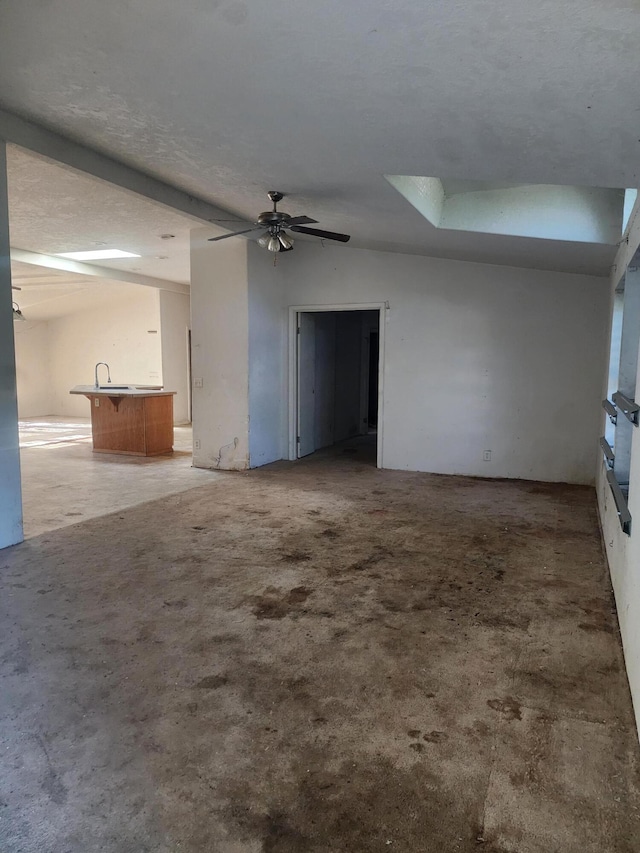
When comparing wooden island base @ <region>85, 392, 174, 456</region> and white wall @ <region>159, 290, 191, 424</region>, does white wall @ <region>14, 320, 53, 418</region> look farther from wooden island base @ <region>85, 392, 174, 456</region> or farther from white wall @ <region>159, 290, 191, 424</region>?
wooden island base @ <region>85, 392, 174, 456</region>

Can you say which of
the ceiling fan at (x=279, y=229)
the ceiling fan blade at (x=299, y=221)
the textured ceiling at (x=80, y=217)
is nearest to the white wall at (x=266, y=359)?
the textured ceiling at (x=80, y=217)

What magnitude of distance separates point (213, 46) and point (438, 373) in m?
4.43

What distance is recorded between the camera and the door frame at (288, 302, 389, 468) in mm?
6291

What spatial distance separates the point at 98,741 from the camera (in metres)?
1.86

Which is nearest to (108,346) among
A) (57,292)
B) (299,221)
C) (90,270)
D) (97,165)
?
(57,292)

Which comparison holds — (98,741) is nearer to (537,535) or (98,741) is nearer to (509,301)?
(537,535)

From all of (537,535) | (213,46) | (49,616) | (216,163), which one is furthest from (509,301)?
(49,616)

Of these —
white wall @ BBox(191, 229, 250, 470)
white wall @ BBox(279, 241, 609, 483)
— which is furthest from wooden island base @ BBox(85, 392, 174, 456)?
white wall @ BBox(279, 241, 609, 483)

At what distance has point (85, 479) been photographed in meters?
5.90

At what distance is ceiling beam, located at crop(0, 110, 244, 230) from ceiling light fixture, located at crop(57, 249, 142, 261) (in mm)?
2935

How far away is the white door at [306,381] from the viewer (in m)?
6.90

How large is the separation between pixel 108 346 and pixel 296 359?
21.1 feet

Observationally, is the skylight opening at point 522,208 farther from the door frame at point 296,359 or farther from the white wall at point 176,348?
the white wall at point 176,348

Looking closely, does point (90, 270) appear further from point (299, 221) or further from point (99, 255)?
point (299, 221)
